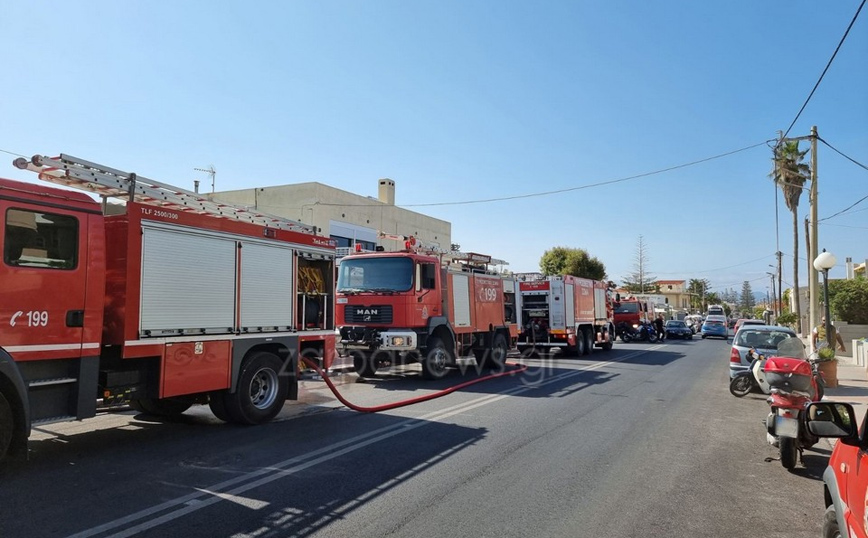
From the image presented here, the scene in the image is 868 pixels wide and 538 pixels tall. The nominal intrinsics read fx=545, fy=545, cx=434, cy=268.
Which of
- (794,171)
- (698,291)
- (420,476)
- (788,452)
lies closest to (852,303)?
(794,171)

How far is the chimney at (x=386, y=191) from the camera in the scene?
34438 millimetres

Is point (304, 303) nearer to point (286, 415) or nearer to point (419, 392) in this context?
point (286, 415)

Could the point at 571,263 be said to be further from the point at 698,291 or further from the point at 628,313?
the point at 698,291

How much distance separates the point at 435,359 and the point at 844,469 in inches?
422

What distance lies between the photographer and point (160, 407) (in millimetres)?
8109

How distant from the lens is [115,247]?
6457 millimetres

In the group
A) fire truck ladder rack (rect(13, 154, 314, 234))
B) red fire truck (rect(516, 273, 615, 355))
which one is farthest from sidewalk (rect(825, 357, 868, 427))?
fire truck ladder rack (rect(13, 154, 314, 234))

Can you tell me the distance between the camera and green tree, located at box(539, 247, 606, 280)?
50.3m

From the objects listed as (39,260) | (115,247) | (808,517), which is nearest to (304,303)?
(115,247)

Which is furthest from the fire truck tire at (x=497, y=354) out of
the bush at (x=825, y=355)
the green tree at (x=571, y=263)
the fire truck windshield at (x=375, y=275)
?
the green tree at (x=571, y=263)

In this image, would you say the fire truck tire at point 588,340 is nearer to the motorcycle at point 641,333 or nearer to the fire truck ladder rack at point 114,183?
the motorcycle at point 641,333

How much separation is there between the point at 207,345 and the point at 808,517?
6919 millimetres

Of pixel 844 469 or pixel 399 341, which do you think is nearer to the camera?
pixel 844 469

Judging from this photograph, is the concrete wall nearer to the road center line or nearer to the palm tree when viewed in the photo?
the road center line
